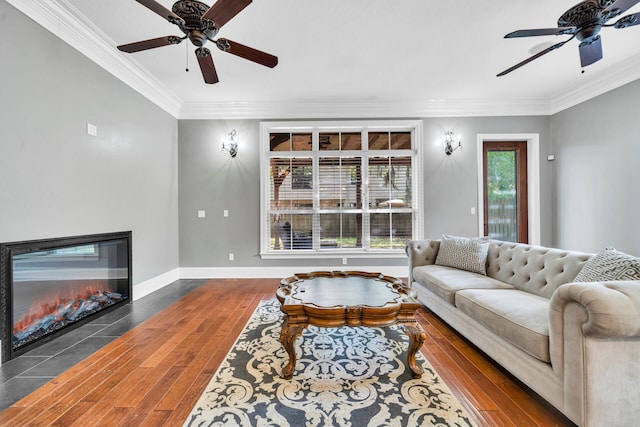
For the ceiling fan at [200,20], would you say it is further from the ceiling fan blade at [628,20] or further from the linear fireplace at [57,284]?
the ceiling fan blade at [628,20]

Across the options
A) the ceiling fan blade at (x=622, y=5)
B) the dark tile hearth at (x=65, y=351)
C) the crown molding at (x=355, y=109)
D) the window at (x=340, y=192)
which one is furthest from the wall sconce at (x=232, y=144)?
the ceiling fan blade at (x=622, y=5)

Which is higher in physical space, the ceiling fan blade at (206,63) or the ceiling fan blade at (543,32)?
the ceiling fan blade at (543,32)

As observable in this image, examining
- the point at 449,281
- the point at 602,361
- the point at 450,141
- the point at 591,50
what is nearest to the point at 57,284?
the point at 449,281

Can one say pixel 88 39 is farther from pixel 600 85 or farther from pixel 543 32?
pixel 600 85

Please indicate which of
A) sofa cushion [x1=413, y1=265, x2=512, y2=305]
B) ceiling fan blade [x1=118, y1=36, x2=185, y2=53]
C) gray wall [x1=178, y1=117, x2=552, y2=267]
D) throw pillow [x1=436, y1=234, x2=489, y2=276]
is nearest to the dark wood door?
gray wall [x1=178, y1=117, x2=552, y2=267]

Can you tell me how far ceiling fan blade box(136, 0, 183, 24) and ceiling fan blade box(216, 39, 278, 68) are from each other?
0.31 metres

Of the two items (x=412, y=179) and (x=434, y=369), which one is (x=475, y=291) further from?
(x=412, y=179)

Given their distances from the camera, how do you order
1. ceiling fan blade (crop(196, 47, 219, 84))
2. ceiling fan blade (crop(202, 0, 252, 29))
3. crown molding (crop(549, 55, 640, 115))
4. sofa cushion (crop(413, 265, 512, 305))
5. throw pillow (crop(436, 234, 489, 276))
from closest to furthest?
ceiling fan blade (crop(202, 0, 252, 29)) < ceiling fan blade (crop(196, 47, 219, 84)) < sofa cushion (crop(413, 265, 512, 305)) < throw pillow (crop(436, 234, 489, 276)) < crown molding (crop(549, 55, 640, 115))

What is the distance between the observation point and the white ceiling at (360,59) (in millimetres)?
2516

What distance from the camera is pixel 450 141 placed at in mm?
4695

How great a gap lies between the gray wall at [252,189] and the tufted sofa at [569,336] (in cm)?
242

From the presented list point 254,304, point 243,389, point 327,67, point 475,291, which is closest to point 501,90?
point 327,67

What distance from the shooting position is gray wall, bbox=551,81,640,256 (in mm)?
3535

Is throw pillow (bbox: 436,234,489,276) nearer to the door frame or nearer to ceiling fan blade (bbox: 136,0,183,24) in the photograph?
the door frame
